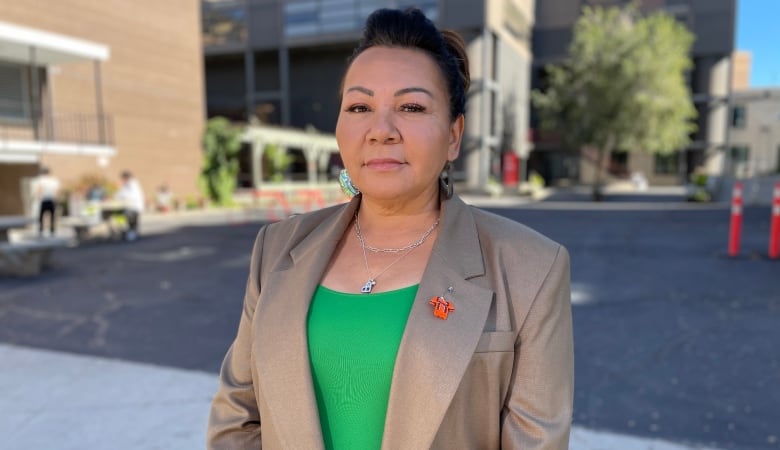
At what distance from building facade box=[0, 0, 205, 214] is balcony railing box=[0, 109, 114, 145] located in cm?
3

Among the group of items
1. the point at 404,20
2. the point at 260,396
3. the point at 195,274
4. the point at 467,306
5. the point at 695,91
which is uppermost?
the point at 695,91

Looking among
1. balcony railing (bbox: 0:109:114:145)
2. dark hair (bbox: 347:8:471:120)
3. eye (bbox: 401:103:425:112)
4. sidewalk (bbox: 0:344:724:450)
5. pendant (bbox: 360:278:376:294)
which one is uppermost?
balcony railing (bbox: 0:109:114:145)

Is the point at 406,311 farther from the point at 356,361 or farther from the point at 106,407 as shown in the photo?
the point at 106,407

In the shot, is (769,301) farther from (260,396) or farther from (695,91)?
(695,91)

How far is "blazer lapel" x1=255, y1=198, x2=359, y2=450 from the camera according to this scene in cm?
132

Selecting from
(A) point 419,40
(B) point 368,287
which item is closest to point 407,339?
(B) point 368,287

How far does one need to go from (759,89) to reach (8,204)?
57.3m

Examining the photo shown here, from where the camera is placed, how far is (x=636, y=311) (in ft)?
19.1

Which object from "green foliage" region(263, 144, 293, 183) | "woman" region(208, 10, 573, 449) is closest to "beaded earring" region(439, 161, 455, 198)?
"woman" region(208, 10, 573, 449)

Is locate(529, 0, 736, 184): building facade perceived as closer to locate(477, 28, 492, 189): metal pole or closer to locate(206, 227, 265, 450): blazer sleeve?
locate(477, 28, 492, 189): metal pole

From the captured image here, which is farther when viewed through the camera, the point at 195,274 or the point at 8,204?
the point at 8,204

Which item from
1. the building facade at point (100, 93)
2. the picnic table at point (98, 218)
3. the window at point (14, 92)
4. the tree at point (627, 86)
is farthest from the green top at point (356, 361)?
the tree at point (627, 86)

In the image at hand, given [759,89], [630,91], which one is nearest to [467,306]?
[630,91]

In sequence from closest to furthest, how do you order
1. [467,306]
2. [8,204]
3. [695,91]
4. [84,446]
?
[467,306]
[84,446]
[8,204]
[695,91]
